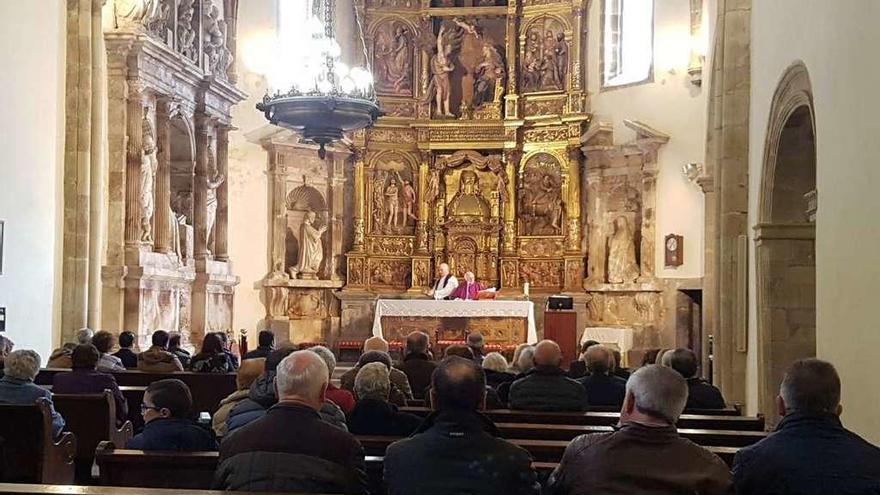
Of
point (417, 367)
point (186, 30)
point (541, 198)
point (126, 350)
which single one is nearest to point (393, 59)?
point (541, 198)

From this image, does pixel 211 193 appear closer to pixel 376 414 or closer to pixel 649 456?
pixel 376 414

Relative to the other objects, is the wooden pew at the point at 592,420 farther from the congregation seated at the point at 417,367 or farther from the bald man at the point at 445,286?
the bald man at the point at 445,286

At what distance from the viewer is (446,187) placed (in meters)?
20.1

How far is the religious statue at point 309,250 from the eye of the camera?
19.2 metres

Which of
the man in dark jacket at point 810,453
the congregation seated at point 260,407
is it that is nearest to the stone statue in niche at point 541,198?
the congregation seated at point 260,407

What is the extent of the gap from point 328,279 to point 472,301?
119 inches

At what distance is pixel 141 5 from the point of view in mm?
13492

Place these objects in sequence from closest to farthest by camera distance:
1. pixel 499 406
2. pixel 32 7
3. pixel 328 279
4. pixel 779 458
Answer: pixel 779 458 < pixel 499 406 < pixel 32 7 < pixel 328 279

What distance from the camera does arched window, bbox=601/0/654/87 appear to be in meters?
19.3

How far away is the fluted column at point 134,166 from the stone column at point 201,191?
2484 mm

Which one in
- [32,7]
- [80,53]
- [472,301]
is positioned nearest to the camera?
[32,7]

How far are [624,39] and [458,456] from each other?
659 inches

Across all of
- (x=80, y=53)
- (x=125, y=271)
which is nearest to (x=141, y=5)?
(x=80, y=53)

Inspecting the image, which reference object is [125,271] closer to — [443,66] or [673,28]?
[443,66]
